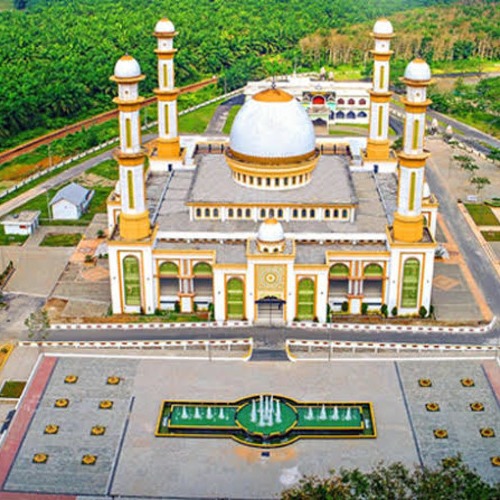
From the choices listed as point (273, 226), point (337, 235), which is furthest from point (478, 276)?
point (273, 226)

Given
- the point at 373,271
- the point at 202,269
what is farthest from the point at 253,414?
the point at 373,271

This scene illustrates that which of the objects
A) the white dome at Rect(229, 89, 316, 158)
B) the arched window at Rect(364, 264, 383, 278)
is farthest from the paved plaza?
the white dome at Rect(229, 89, 316, 158)

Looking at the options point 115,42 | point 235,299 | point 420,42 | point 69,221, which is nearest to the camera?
point 235,299

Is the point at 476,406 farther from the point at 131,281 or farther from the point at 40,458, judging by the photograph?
the point at 131,281

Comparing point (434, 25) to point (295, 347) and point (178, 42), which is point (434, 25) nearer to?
point (178, 42)

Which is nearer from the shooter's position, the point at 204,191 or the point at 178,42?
the point at 204,191

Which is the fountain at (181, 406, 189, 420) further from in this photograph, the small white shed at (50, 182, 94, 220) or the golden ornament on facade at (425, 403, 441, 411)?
the small white shed at (50, 182, 94, 220)
